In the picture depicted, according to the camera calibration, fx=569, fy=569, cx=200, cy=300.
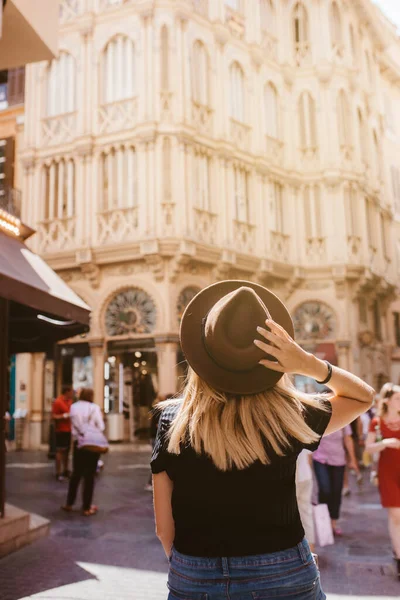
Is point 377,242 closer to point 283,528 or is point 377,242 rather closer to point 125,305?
point 125,305

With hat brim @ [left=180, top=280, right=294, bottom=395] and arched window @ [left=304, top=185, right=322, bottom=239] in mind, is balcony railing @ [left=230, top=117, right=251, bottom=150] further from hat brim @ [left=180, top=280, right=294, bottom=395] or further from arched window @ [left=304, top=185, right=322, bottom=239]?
hat brim @ [left=180, top=280, right=294, bottom=395]

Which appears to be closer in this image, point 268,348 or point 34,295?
point 268,348

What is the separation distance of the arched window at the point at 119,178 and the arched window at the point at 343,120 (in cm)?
883

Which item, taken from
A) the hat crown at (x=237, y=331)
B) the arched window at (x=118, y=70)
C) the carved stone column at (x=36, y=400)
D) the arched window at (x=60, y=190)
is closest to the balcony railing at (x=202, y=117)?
the arched window at (x=118, y=70)

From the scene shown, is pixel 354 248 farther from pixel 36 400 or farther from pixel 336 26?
pixel 36 400

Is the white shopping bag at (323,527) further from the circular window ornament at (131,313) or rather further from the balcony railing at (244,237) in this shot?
the balcony railing at (244,237)

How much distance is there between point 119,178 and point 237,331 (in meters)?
Result: 17.5

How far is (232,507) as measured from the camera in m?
1.76

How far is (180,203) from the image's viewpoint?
17.7 m

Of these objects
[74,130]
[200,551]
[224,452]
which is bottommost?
[200,551]

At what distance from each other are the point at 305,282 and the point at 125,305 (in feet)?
23.8

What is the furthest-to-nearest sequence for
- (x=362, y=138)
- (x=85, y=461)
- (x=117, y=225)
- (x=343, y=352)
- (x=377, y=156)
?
(x=377, y=156), (x=362, y=138), (x=343, y=352), (x=117, y=225), (x=85, y=461)

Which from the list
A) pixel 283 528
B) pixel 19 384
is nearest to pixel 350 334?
pixel 19 384

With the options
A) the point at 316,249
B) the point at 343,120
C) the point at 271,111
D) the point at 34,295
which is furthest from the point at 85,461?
the point at 343,120
